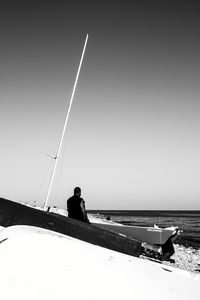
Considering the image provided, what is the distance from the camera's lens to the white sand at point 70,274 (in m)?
1.96

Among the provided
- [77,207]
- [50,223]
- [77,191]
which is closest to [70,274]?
[50,223]

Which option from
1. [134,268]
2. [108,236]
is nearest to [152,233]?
[108,236]

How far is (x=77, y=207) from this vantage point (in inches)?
262

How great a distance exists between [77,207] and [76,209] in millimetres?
57

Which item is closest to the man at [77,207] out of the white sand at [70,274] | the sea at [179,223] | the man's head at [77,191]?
the man's head at [77,191]

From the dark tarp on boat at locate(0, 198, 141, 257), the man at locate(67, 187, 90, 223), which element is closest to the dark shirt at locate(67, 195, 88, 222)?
the man at locate(67, 187, 90, 223)

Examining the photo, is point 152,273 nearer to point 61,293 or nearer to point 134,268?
point 134,268

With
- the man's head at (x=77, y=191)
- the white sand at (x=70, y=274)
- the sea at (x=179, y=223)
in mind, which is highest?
the man's head at (x=77, y=191)

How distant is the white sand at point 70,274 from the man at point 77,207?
413 cm

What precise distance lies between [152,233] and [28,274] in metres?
9.49

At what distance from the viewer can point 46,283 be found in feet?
6.51

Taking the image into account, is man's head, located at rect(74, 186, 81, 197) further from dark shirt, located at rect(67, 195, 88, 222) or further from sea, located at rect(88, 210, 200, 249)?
sea, located at rect(88, 210, 200, 249)

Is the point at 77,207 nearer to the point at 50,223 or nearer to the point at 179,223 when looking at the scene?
the point at 50,223

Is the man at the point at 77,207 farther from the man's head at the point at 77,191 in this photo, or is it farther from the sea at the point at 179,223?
the sea at the point at 179,223
